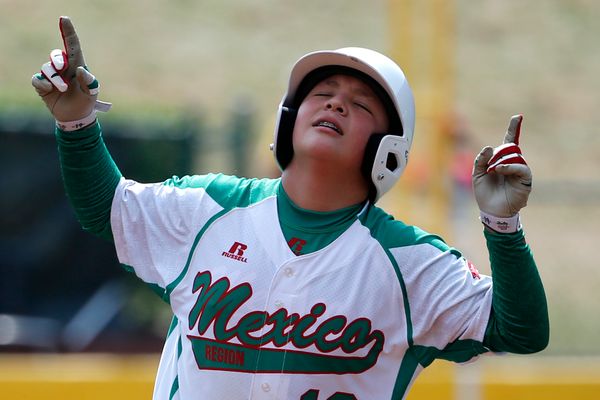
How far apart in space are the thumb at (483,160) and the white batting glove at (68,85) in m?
0.98

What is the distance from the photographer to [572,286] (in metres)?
9.64

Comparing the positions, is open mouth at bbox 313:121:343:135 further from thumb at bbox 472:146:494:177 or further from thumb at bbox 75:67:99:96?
thumb at bbox 75:67:99:96

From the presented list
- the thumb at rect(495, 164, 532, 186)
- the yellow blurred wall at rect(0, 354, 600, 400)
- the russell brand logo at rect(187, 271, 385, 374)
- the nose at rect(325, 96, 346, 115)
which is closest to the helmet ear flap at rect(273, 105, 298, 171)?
the nose at rect(325, 96, 346, 115)

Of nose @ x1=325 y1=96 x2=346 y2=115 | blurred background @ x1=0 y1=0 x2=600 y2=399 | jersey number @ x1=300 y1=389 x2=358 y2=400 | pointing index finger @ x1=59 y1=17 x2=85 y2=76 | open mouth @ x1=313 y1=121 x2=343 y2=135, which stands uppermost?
blurred background @ x1=0 y1=0 x2=600 y2=399

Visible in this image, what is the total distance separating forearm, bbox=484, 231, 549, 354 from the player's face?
45 cm

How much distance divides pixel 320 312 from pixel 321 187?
1.16ft

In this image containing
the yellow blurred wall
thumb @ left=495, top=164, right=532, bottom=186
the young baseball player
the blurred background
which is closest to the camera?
thumb @ left=495, top=164, right=532, bottom=186

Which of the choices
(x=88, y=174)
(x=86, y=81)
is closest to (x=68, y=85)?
(x=86, y=81)

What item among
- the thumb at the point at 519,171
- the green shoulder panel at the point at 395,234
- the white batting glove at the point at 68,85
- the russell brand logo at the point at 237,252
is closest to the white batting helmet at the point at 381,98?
the green shoulder panel at the point at 395,234

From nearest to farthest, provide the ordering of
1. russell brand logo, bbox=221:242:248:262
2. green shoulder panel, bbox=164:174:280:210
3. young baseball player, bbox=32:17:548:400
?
young baseball player, bbox=32:17:548:400 → russell brand logo, bbox=221:242:248:262 → green shoulder panel, bbox=164:174:280:210

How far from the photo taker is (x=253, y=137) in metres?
8.97

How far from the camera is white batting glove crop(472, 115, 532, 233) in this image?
2631mm

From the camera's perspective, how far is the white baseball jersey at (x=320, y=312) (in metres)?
2.81

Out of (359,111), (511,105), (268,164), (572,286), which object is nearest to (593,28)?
(511,105)
